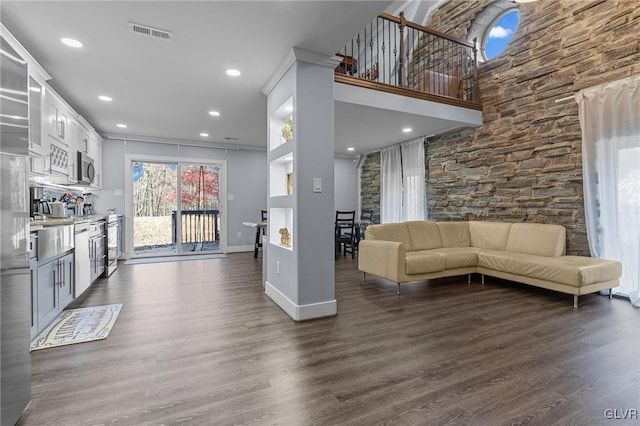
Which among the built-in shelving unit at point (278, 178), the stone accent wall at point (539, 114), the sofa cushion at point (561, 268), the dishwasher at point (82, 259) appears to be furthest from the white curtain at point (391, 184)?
the dishwasher at point (82, 259)

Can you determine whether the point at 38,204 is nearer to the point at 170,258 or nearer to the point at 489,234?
the point at 170,258

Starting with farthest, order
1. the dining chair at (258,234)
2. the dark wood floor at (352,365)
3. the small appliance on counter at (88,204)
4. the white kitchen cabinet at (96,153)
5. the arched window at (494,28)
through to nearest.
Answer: the dining chair at (258,234) → the small appliance on counter at (88,204) → the white kitchen cabinet at (96,153) → the arched window at (494,28) → the dark wood floor at (352,365)

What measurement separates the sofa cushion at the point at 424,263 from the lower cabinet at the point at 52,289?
3700 mm

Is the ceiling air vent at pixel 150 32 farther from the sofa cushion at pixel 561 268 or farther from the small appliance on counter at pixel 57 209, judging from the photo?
the sofa cushion at pixel 561 268

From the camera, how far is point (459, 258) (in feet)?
13.6

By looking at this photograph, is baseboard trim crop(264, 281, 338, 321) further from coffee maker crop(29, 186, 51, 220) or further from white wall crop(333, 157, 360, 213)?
white wall crop(333, 157, 360, 213)

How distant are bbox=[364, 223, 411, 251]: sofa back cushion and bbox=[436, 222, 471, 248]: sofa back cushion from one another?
665 millimetres

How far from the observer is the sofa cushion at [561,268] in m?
3.19

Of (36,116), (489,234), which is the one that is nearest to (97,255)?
(36,116)

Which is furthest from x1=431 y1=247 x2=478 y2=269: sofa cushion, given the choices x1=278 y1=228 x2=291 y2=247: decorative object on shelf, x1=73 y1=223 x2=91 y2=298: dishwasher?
x1=73 y1=223 x2=91 y2=298: dishwasher

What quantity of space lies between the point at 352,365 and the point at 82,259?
3344 mm

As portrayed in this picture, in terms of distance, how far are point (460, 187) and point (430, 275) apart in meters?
2.15

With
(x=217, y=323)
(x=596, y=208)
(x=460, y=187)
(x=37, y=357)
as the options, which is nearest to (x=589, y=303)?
(x=596, y=208)

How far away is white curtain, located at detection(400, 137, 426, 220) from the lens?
6012 mm
